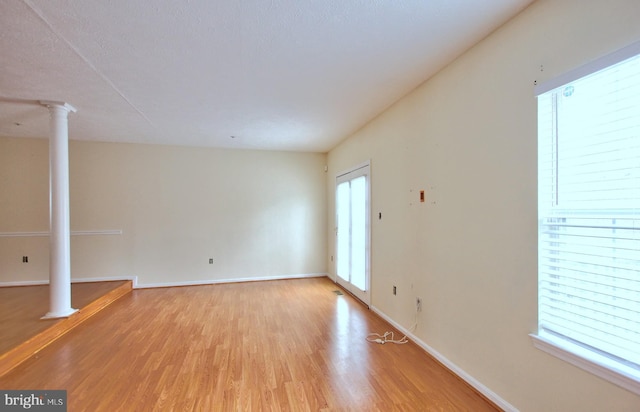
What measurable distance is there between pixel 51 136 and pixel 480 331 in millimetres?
4731

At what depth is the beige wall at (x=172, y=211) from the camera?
4.55 metres

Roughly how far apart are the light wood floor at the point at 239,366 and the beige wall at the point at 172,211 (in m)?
1.37

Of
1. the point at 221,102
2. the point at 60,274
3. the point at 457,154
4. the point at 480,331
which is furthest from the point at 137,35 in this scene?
the point at 480,331

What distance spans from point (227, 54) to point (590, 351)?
2.95 m

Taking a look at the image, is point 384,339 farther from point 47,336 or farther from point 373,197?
point 47,336

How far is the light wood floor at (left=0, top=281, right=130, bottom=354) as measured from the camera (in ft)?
8.87

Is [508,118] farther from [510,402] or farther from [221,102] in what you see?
[221,102]

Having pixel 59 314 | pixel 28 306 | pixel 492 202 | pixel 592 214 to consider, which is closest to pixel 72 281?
pixel 28 306

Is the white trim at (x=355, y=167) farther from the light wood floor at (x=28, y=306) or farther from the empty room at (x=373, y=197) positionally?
the light wood floor at (x=28, y=306)

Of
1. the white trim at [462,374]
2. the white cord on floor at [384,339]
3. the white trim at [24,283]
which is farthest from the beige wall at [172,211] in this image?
the white trim at [462,374]

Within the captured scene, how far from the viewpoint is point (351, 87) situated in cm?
275

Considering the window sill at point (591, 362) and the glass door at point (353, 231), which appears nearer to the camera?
the window sill at point (591, 362)

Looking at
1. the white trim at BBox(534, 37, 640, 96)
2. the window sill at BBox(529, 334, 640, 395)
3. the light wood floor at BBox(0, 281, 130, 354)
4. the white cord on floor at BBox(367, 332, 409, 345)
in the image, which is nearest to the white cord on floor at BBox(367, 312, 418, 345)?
the white cord on floor at BBox(367, 332, 409, 345)

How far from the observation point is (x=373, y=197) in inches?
148
